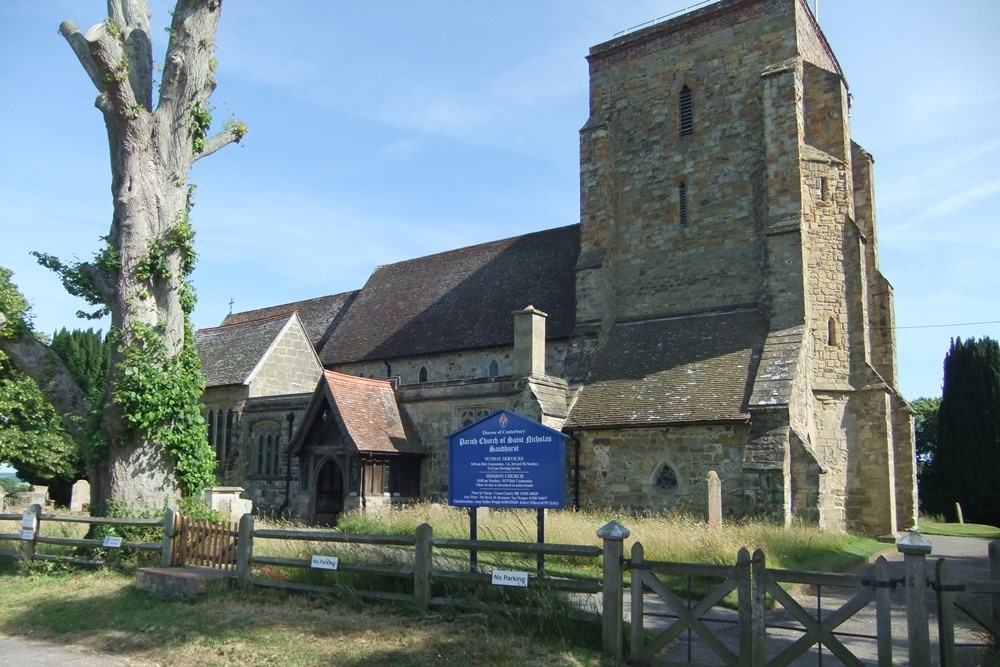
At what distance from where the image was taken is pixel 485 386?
73.8ft

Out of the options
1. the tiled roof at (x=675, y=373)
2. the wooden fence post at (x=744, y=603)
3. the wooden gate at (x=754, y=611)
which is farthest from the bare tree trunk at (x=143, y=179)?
the tiled roof at (x=675, y=373)

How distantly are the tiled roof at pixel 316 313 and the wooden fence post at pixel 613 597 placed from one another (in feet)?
82.3

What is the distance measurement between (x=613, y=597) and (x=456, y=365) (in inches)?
738

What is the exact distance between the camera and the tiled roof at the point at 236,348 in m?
27.3

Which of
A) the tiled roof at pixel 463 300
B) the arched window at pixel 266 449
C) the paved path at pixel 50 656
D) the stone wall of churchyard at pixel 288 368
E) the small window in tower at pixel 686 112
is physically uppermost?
the small window in tower at pixel 686 112

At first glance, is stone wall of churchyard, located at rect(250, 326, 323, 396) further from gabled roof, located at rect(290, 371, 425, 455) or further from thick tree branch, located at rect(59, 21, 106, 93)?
thick tree branch, located at rect(59, 21, 106, 93)

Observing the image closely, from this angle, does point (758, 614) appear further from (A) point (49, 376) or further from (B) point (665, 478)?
(B) point (665, 478)

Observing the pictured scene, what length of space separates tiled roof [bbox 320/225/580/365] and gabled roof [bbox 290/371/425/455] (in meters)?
3.75

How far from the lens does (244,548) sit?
1044cm

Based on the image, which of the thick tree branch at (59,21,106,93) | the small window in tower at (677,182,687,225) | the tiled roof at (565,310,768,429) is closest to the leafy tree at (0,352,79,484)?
the thick tree branch at (59,21,106,93)

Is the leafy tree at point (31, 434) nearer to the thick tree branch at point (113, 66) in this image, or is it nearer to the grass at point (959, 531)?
the thick tree branch at point (113, 66)

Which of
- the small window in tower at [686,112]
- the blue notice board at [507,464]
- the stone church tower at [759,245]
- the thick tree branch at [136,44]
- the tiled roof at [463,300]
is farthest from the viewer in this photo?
the tiled roof at [463,300]

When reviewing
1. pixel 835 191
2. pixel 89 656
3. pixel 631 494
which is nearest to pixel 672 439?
pixel 631 494

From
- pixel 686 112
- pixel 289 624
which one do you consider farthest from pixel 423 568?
pixel 686 112
